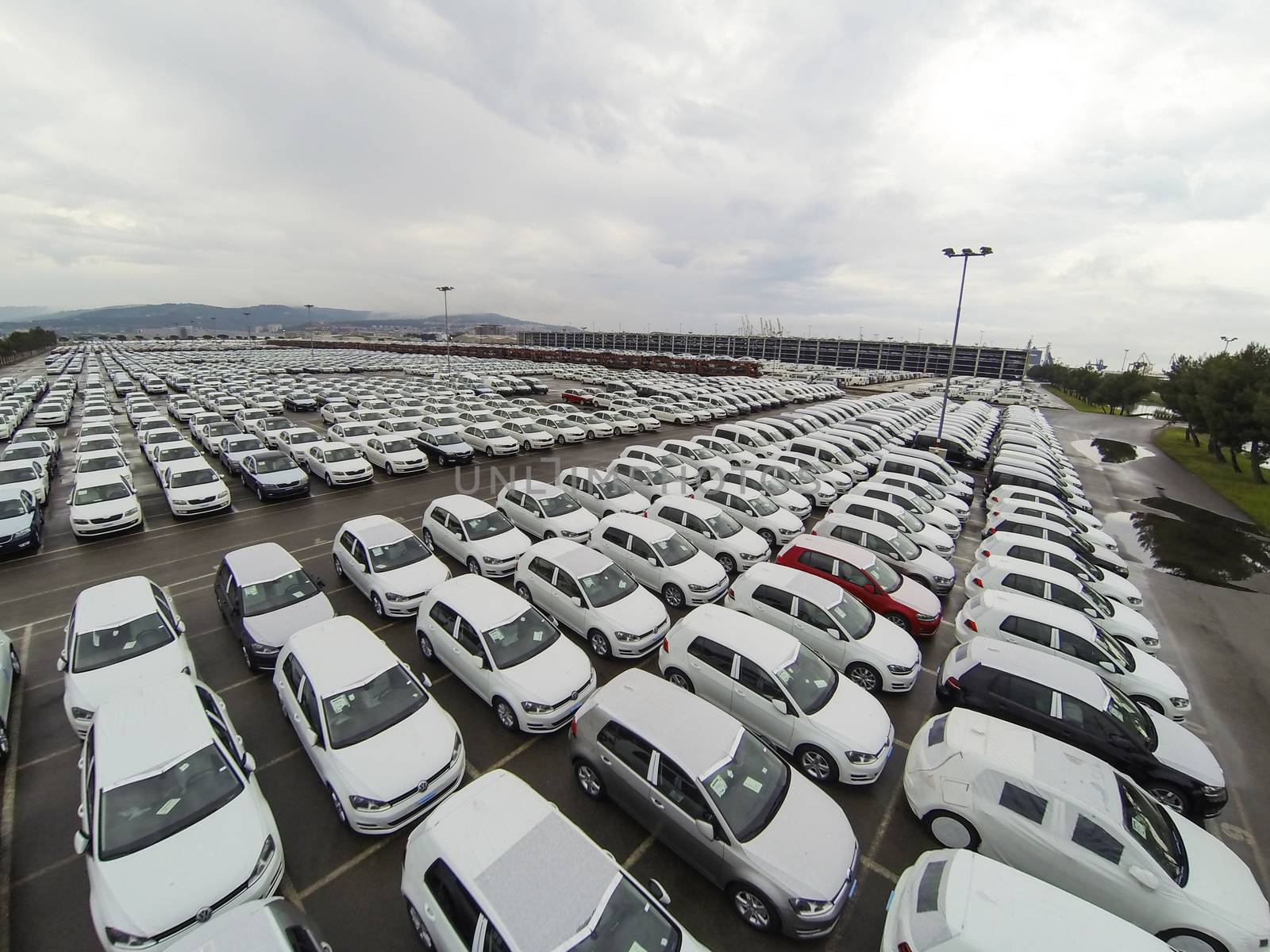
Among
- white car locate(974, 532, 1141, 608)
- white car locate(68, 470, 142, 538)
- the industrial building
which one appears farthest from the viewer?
the industrial building

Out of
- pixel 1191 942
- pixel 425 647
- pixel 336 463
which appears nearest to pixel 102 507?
pixel 336 463

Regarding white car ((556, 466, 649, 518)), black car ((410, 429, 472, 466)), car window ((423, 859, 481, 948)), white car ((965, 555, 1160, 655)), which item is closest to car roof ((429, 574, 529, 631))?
car window ((423, 859, 481, 948))

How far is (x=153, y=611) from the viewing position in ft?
26.7

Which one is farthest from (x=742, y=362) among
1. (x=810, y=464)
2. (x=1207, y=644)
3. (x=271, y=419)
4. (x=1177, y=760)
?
(x=1177, y=760)

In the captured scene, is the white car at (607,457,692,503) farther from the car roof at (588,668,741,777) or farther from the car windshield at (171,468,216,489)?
the car windshield at (171,468,216,489)

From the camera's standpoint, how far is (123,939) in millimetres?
4387

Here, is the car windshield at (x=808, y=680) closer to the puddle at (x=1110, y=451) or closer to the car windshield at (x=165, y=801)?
the car windshield at (x=165, y=801)

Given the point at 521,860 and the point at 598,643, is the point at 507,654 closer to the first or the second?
the point at 598,643

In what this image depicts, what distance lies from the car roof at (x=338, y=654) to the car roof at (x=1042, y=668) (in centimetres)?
901

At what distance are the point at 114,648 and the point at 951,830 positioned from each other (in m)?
12.0

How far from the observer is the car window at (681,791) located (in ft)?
17.7

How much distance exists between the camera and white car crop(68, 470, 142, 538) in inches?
545

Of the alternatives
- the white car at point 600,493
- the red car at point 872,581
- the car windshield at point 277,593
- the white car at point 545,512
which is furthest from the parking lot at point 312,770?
the white car at point 600,493

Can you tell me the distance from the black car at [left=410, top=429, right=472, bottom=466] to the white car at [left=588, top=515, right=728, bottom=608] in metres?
12.4
